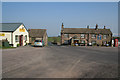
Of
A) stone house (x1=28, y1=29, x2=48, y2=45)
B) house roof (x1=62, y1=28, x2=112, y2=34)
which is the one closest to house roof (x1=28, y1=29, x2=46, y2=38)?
stone house (x1=28, y1=29, x2=48, y2=45)

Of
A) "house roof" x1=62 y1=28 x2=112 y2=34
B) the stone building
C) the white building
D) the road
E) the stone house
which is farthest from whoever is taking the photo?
"house roof" x1=62 y1=28 x2=112 y2=34

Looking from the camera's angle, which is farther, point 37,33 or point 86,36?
point 37,33

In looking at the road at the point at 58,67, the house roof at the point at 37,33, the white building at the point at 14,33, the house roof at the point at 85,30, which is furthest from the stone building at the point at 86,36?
the road at the point at 58,67

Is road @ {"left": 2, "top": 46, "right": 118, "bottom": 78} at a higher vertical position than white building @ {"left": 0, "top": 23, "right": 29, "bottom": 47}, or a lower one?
lower

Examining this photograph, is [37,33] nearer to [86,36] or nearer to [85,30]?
[85,30]

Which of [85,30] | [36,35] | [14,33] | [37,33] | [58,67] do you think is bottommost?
[58,67]

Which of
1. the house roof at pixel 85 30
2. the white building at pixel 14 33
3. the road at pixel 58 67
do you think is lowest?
the road at pixel 58 67

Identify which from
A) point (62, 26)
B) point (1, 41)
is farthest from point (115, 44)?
point (1, 41)

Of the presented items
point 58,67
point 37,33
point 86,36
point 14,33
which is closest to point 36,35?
point 37,33

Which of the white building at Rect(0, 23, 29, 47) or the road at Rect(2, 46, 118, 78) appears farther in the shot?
the white building at Rect(0, 23, 29, 47)

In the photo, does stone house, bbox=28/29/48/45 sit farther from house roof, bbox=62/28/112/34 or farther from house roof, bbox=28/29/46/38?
house roof, bbox=62/28/112/34

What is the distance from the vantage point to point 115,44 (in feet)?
130

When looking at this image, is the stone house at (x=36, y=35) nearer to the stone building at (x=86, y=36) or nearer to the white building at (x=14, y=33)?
the stone building at (x=86, y=36)

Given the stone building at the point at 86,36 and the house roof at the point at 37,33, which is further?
the house roof at the point at 37,33
